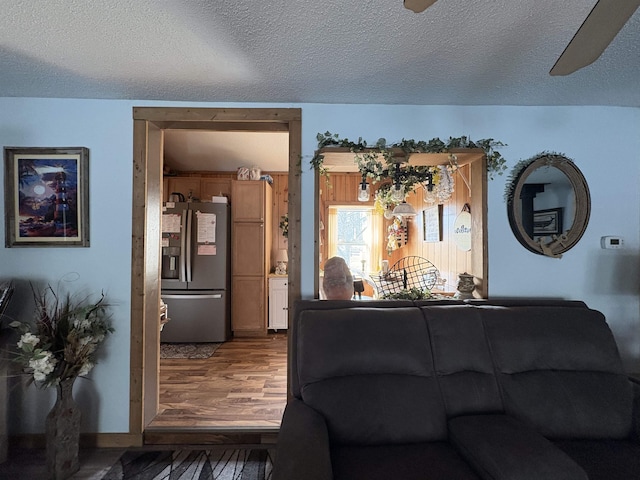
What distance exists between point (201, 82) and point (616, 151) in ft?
9.21

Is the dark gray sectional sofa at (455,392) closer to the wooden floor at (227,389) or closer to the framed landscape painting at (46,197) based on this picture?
the wooden floor at (227,389)

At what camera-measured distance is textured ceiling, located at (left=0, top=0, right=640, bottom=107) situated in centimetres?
136

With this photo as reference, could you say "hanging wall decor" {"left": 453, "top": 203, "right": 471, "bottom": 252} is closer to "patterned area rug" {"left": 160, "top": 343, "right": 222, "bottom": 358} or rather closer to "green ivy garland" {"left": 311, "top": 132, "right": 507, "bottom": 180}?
"green ivy garland" {"left": 311, "top": 132, "right": 507, "bottom": 180}

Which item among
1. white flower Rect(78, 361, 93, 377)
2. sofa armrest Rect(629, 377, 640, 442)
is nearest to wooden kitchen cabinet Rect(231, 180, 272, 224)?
white flower Rect(78, 361, 93, 377)

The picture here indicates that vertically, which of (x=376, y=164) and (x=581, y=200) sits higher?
(x=376, y=164)

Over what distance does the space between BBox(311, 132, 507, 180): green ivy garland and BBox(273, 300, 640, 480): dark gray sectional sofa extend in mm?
980

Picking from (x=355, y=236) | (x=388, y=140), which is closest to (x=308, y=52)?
(x=388, y=140)

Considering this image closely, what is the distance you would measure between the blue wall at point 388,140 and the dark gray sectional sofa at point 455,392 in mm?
575

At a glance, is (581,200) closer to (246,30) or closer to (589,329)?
(589,329)

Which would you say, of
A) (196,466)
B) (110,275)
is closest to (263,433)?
(196,466)

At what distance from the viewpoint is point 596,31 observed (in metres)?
0.97

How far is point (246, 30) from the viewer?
148 cm

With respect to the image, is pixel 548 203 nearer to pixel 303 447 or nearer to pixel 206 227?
pixel 303 447

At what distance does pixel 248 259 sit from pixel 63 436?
2.76 m
